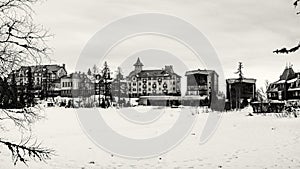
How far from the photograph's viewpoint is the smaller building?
75.0 m

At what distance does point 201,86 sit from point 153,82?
29.5m

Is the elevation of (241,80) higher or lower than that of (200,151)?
higher

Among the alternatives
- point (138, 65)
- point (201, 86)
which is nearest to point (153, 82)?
point (138, 65)

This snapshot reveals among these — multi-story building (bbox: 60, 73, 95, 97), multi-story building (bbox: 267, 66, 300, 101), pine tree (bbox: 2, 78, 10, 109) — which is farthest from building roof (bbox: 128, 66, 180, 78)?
pine tree (bbox: 2, 78, 10, 109)

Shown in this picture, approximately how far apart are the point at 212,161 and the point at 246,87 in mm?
68298

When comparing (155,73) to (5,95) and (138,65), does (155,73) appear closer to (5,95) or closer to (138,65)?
(138,65)

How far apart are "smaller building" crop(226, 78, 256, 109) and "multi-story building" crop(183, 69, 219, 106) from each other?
12.9 ft

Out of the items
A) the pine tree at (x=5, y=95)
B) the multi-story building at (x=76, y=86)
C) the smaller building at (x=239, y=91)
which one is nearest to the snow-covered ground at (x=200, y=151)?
the pine tree at (x=5, y=95)

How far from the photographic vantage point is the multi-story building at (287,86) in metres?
79.9

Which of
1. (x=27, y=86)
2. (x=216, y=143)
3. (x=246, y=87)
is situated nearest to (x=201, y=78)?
(x=246, y=87)

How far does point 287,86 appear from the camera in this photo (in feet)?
277

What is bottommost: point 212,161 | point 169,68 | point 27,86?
point 212,161

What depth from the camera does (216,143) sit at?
82.9 ft

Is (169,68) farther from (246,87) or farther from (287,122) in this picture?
(287,122)
